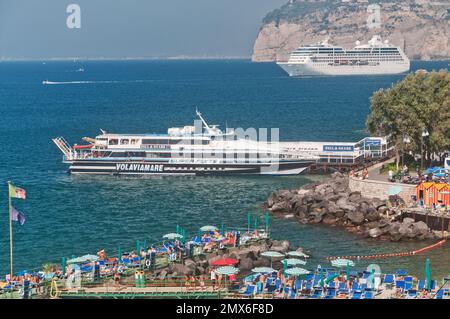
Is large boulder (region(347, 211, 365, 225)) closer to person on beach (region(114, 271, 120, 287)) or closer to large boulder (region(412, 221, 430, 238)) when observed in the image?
large boulder (region(412, 221, 430, 238))

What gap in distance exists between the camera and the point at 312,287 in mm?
26938

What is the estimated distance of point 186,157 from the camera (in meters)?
60.9

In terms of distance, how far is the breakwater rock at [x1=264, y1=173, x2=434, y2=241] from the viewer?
38.4 metres

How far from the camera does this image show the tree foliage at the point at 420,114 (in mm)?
49688

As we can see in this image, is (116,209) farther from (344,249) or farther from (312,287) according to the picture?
(312,287)

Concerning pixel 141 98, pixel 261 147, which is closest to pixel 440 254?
pixel 261 147

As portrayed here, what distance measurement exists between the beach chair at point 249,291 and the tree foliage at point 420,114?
2624 cm

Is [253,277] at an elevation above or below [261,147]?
below

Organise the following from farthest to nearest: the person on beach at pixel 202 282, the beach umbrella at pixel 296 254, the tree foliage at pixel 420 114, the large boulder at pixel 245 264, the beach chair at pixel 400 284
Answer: the tree foliage at pixel 420 114 < the beach umbrella at pixel 296 254 < the large boulder at pixel 245 264 < the person on beach at pixel 202 282 < the beach chair at pixel 400 284

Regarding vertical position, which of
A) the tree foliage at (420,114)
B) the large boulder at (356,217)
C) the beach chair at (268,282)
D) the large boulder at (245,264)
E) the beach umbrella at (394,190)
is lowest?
the large boulder at (245,264)

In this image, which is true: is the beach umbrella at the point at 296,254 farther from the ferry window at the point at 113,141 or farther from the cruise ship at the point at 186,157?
the ferry window at the point at 113,141

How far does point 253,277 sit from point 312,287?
9.62 ft

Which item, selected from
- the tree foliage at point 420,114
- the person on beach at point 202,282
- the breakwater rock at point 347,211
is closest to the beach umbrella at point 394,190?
the breakwater rock at point 347,211

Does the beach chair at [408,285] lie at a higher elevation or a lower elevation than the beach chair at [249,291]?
higher
